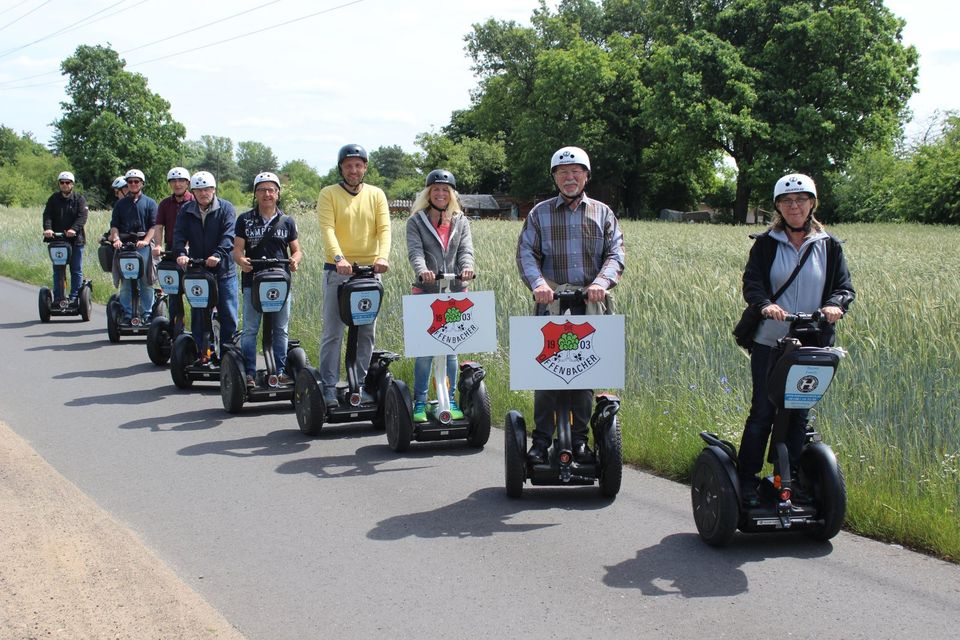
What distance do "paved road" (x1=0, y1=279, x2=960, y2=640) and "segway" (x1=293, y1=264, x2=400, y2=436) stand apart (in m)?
0.21

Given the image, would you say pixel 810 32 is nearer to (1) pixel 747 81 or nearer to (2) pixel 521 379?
(1) pixel 747 81

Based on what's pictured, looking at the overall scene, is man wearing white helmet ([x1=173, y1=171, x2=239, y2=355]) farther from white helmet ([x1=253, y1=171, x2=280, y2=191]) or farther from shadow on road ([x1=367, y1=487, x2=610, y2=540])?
shadow on road ([x1=367, y1=487, x2=610, y2=540])

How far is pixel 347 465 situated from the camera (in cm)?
765

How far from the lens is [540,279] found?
641cm

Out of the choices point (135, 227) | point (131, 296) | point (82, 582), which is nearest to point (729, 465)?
point (82, 582)

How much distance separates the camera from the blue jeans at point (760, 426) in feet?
18.4

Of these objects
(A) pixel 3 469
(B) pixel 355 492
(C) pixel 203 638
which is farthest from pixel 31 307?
(C) pixel 203 638

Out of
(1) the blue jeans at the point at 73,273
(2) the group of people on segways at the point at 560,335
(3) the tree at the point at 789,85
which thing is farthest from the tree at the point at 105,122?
(2) the group of people on segways at the point at 560,335

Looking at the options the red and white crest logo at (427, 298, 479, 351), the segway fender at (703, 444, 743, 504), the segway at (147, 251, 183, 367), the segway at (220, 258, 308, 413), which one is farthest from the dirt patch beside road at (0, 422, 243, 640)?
the segway at (147, 251, 183, 367)

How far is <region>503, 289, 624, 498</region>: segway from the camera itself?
6453 mm

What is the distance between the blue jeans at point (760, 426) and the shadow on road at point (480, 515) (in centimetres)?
113

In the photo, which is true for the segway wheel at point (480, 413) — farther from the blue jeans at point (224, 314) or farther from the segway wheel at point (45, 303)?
the segway wheel at point (45, 303)

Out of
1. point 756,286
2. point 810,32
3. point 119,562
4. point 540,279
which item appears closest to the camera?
point 119,562

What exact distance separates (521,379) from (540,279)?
651mm
